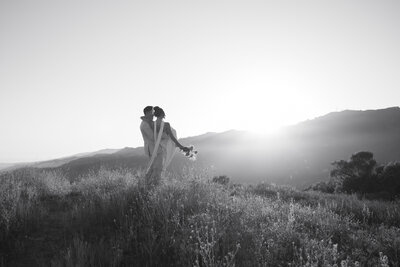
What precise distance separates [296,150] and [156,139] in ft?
186

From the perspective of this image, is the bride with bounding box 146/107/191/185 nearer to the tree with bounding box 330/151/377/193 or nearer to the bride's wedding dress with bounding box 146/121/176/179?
the bride's wedding dress with bounding box 146/121/176/179

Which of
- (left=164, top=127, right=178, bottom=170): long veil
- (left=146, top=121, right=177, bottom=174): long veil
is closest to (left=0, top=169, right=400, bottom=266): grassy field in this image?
(left=146, top=121, right=177, bottom=174): long veil

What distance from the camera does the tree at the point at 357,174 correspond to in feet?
66.0

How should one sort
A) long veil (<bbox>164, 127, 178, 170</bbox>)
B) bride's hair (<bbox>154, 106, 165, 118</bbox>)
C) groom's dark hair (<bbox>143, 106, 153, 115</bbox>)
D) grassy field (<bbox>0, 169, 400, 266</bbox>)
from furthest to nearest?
long veil (<bbox>164, 127, 178, 170</bbox>), groom's dark hair (<bbox>143, 106, 153, 115</bbox>), bride's hair (<bbox>154, 106, 165, 118</bbox>), grassy field (<bbox>0, 169, 400, 266</bbox>)

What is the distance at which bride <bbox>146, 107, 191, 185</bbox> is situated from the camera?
6.58m

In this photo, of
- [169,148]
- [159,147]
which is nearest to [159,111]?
[159,147]

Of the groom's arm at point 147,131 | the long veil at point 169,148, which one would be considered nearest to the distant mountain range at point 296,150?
the long veil at point 169,148

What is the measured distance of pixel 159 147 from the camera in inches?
270

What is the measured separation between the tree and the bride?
1669 cm

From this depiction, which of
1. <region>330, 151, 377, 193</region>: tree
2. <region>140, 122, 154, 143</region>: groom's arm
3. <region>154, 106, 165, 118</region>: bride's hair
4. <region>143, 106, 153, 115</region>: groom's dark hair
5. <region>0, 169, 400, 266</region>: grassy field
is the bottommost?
<region>330, 151, 377, 193</region>: tree

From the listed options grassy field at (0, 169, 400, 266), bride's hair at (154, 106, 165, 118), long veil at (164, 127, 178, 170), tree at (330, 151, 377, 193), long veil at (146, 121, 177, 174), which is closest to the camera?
grassy field at (0, 169, 400, 266)

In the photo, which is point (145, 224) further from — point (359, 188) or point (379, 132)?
point (379, 132)

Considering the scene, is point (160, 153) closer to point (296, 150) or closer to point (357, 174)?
point (357, 174)

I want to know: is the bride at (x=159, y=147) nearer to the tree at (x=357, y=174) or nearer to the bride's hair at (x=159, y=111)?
the bride's hair at (x=159, y=111)
